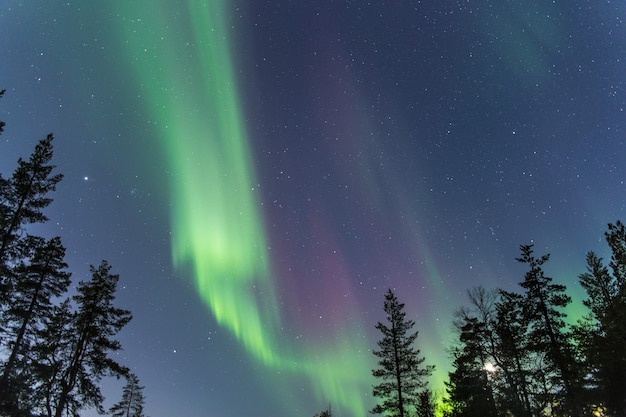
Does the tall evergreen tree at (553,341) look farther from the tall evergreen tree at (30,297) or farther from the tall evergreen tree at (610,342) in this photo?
the tall evergreen tree at (30,297)

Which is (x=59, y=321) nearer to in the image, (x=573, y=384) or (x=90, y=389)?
(x=90, y=389)

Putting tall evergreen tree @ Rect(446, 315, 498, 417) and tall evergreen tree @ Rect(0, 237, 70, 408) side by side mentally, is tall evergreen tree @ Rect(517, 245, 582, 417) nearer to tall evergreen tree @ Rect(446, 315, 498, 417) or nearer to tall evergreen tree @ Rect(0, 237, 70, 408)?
tall evergreen tree @ Rect(446, 315, 498, 417)

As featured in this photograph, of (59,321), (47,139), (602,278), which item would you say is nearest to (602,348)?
(602,278)

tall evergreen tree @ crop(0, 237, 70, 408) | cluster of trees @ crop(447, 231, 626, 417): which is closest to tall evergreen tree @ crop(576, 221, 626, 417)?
cluster of trees @ crop(447, 231, 626, 417)

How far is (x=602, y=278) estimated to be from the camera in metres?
27.3

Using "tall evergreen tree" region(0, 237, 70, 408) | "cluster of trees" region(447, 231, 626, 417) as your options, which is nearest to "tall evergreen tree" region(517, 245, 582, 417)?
"cluster of trees" region(447, 231, 626, 417)

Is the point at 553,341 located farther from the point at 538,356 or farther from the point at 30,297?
the point at 30,297

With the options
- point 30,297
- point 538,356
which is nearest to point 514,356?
point 538,356

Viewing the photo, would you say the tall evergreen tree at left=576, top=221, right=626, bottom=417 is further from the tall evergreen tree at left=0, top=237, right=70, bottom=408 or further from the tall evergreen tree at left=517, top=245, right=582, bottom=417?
the tall evergreen tree at left=0, top=237, right=70, bottom=408

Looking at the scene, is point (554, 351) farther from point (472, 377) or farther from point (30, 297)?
point (30, 297)

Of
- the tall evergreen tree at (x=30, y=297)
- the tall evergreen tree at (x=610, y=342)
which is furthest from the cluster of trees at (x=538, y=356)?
the tall evergreen tree at (x=30, y=297)

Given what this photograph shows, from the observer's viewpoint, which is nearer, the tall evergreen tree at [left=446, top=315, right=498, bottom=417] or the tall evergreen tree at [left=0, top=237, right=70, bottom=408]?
the tall evergreen tree at [left=0, top=237, right=70, bottom=408]

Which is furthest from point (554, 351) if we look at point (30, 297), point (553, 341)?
point (30, 297)

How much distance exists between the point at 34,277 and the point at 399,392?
2622cm
